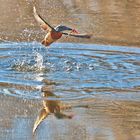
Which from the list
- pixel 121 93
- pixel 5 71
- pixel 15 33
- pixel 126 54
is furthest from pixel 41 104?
pixel 15 33

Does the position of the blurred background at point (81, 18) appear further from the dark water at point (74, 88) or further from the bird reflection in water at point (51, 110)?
the bird reflection in water at point (51, 110)

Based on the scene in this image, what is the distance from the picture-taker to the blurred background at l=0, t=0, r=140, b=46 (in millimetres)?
10414

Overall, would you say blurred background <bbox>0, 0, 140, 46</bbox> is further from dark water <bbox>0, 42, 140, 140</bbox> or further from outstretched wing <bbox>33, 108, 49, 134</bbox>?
outstretched wing <bbox>33, 108, 49, 134</bbox>

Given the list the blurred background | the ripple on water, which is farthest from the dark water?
the blurred background

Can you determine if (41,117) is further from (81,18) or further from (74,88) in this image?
(81,18)

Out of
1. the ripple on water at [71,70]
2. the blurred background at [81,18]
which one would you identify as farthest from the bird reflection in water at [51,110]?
the blurred background at [81,18]

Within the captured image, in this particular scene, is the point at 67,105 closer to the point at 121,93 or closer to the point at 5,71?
the point at 121,93

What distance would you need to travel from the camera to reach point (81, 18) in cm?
1209

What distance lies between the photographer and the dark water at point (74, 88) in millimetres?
6066

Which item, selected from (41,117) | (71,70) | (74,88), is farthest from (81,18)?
(41,117)

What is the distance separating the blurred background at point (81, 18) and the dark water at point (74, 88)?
2.28 feet

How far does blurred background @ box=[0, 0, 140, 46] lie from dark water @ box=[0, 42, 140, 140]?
69cm

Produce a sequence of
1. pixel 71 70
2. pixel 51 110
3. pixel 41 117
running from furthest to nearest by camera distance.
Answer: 1. pixel 71 70
2. pixel 51 110
3. pixel 41 117

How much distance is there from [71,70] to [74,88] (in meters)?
0.87
